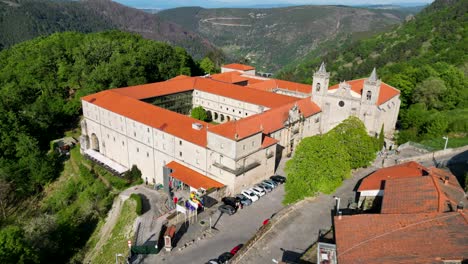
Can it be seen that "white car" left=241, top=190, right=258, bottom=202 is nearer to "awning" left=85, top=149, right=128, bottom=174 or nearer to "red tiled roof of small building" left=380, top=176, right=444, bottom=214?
"red tiled roof of small building" left=380, top=176, right=444, bottom=214

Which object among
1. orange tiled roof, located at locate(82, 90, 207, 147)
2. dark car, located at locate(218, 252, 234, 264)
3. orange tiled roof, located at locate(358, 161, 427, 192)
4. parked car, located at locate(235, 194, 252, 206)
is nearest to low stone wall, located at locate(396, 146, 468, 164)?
orange tiled roof, located at locate(358, 161, 427, 192)

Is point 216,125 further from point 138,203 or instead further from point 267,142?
point 138,203

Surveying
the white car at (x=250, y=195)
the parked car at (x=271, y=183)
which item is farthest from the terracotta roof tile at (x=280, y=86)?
the white car at (x=250, y=195)

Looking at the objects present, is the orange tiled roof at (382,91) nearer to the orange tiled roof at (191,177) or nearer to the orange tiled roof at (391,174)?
the orange tiled roof at (391,174)

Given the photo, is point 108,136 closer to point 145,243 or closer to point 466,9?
point 145,243

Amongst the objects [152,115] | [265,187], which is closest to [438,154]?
[265,187]

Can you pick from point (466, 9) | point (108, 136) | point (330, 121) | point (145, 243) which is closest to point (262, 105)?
point (330, 121)
